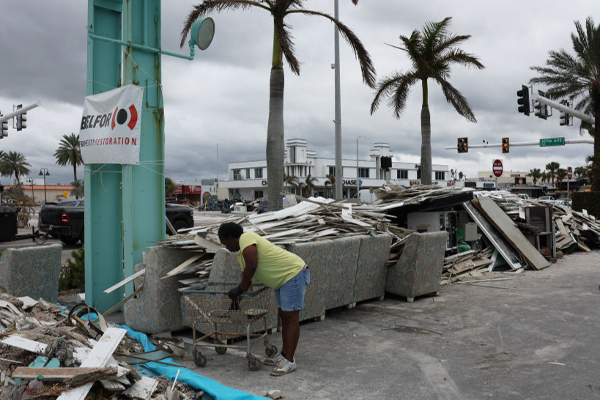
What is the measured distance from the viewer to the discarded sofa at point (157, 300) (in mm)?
6637

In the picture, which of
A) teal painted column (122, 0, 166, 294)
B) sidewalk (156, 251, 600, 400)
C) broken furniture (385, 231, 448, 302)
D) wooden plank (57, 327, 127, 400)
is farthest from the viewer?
broken furniture (385, 231, 448, 302)

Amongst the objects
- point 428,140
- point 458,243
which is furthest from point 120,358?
point 428,140

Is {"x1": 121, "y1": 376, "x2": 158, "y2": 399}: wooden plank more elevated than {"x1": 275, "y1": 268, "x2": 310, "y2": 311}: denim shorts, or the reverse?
{"x1": 275, "y1": 268, "x2": 310, "y2": 311}: denim shorts

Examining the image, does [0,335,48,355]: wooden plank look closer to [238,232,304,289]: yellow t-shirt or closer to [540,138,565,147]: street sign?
[238,232,304,289]: yellow t-shirt

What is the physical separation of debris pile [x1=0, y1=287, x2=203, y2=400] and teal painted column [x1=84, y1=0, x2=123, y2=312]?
7.52 feet

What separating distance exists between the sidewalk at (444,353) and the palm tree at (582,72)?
2206 cm

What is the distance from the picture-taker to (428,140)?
21172 mm

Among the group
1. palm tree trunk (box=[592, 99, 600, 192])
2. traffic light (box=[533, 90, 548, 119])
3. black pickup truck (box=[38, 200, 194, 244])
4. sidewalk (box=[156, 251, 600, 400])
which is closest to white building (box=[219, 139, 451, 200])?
palm tree trunk (box=[592, 99, 600, 192])

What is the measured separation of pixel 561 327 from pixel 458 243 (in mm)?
5992

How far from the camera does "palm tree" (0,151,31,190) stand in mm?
81375

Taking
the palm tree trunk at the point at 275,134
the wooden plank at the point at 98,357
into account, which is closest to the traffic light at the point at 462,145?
the palm tree trunk at the point at 275,134

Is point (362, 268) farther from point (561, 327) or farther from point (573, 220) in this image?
point (573, 220)

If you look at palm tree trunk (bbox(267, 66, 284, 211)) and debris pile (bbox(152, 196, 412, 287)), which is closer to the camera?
debris pile (bbox(152, 196, 412, 287))

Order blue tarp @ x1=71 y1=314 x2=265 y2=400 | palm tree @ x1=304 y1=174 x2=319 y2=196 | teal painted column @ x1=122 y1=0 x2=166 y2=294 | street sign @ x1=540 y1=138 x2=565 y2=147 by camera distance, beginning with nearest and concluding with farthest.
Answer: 1. blue tarp @ x1=71 y1=314 x2=265 y2=400
2. teal painted column @ x1=122 y1=0 x2=166 y2=294
3. street sign @ x1=540 y1=138 x2=565 y2=147
4. palm tree @ x1=304 y1=174 x2=319 y2=196
